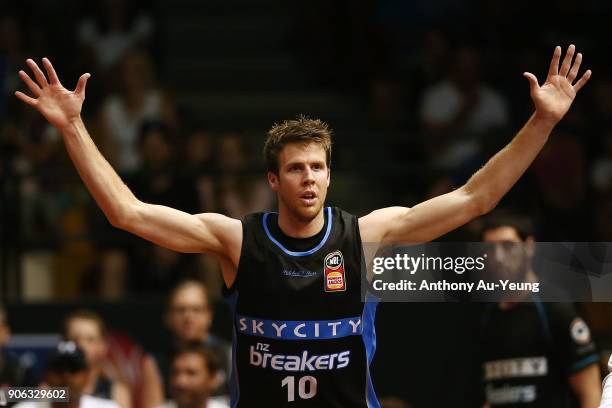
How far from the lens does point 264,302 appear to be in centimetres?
586

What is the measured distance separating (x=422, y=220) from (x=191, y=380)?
109 inches

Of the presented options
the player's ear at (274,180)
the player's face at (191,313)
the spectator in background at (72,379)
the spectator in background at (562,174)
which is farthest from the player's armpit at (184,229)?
the spectator in background at (562,174)

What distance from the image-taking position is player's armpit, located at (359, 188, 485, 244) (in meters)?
5.84

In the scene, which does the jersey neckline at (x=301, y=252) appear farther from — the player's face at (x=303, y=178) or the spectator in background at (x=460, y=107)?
the spectator in background at (x=460, y=107)

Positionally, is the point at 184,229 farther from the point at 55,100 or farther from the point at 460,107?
the point at 460,107

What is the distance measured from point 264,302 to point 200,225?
48 centimetres

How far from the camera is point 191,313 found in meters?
9.24

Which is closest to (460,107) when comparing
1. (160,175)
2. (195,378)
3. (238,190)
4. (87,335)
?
(238,190)

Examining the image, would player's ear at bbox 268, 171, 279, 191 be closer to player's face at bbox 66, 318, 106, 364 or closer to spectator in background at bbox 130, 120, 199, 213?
player's face at bbox 66, 318, 106, 364

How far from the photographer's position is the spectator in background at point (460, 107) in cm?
Answer: 1144

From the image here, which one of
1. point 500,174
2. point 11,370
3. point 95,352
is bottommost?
point 11,370

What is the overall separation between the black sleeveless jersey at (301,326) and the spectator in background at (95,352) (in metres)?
3.04

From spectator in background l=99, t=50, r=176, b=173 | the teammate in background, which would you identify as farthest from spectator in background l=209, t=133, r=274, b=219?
the teammate in background

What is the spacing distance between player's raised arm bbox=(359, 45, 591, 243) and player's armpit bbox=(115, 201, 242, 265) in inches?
27.0
